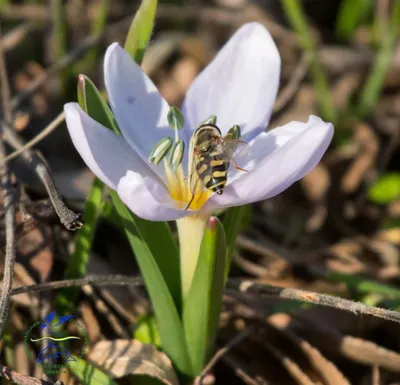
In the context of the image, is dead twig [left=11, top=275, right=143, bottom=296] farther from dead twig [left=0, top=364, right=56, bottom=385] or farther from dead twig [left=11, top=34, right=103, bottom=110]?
dead twig [left=11, top=34, right=103, bottom=110]

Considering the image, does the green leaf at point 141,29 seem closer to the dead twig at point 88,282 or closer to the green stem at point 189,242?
the green stem at point 189,242

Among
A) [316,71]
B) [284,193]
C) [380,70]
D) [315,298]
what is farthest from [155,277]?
[380,70]

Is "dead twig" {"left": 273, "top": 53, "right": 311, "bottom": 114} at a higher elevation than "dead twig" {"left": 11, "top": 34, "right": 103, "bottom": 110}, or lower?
lower

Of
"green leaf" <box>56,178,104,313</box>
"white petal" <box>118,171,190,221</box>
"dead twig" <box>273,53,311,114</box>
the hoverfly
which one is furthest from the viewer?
"dead twig" <box>273,53,311,114</box>

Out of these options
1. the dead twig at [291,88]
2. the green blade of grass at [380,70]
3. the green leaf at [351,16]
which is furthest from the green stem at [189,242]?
the green leaf at [351,16]

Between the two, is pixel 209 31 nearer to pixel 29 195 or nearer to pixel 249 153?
pixel 29 195

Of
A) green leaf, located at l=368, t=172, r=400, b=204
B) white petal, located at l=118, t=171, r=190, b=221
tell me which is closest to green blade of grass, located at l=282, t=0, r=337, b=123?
green leaf, located at l=368, t=172, r=400, b=204

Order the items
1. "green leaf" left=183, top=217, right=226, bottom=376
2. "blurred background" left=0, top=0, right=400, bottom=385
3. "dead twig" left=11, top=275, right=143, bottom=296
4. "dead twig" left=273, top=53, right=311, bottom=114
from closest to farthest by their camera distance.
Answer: "green leaf" left=183, top=217, right=226, bottom=376
"dead twig" left=11, top=275, right=143, bottom=296
"blurred background" left=0, top=0, right=400, bottom=385
"dead twig" left=273, top=53, right=311, bottom=114

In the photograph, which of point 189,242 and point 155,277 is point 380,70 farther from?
point 155,277
